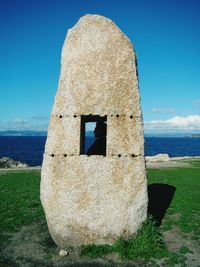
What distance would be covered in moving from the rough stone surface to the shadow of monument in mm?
3515

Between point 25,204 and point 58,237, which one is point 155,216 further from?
point 25,204

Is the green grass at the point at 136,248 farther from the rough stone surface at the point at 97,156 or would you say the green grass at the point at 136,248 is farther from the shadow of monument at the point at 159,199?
the shadow of monument at the point at 159,199

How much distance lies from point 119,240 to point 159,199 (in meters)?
7.93

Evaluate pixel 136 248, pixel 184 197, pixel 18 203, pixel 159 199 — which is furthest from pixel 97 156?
pixel 184 197

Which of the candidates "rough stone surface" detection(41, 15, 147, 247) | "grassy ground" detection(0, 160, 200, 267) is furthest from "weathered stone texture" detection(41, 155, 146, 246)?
"grassy ground" detection(0, 160, 200, 267)

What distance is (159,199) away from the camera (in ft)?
60.5

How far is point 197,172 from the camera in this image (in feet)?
98.6

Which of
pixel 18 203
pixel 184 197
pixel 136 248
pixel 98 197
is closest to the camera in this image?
pixel 136 248

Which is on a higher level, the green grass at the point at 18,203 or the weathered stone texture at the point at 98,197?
the weathered stone texture at the point at 98,197

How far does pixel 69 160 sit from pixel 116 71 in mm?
3434

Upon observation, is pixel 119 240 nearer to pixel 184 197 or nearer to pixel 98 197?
pixel 98 197

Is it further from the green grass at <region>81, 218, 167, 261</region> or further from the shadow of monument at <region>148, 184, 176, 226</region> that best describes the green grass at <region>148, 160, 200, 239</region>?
the green grass at <region>81, 218, 167, 261</region>

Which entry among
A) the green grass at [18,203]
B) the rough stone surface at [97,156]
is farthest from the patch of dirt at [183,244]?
the green grass at [18,203]

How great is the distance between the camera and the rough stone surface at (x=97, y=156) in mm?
11125
